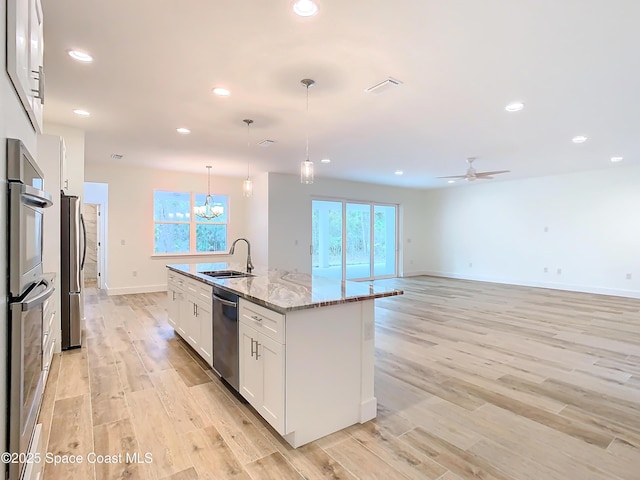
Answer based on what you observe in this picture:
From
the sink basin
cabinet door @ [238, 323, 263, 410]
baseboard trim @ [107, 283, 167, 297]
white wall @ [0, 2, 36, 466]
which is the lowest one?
baseboard trim @ [107, 283, 167, 297]

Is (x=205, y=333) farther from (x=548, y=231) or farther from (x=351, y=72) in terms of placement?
(x=548, y=231)

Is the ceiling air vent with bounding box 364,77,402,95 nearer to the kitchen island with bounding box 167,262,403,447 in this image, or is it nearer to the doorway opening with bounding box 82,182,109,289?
the kitchen island with bounding box 167,262,403,447

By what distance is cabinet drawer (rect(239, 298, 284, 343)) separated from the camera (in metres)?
2.04

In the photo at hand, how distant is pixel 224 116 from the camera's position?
3.95 metres

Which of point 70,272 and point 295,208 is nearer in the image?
point 70,272

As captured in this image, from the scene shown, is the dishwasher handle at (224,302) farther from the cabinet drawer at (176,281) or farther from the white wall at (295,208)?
the white wall at (295,208)

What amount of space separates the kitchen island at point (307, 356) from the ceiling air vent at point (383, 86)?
1.81 m

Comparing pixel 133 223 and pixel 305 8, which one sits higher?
pixel 305 8

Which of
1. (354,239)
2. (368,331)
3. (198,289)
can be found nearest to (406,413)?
(368,331)

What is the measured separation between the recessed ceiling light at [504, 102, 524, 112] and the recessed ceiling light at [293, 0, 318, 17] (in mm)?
2463

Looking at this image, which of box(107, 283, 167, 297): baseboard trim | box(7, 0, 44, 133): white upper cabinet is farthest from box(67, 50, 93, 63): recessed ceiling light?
box(107, 283, 167, 297): baseboard trim

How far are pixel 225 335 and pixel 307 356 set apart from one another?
0.93 meters

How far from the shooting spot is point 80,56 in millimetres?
2623

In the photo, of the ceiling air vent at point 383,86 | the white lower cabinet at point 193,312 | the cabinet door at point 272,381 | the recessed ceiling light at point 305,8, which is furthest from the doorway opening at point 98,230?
the recessed ceiling light at point 305,8
